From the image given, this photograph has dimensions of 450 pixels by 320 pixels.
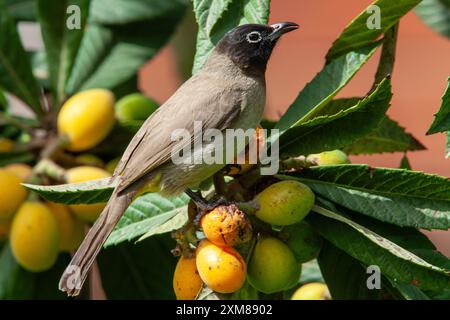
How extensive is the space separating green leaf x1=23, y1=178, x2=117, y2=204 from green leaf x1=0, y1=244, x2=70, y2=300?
1.98 ft

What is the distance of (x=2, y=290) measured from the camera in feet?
8.34

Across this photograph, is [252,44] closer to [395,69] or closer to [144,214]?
[144,214]

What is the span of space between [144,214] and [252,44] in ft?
2.40

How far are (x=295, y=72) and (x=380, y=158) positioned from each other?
3.42 ft

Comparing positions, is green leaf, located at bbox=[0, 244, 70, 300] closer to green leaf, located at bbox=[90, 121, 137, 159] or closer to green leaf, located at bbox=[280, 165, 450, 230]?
green leaf, located at bbox=[90, 121, 137, 159]

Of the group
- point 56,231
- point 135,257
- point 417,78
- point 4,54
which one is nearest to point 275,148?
point 56,231

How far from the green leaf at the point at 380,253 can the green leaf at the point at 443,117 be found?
0.27 metres

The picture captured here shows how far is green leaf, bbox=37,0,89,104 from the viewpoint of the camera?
8.60 ft

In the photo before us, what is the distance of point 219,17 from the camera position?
1.94 meters

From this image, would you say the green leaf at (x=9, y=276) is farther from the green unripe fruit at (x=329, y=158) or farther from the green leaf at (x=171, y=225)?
the green unripe fruit at (x=329, y=158)

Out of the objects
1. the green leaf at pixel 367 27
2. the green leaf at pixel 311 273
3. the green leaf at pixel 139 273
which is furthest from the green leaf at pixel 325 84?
the green leaf at pixel 139 273

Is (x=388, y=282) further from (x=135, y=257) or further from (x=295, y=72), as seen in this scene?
(x=295, y=72)

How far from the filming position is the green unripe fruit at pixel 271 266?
1857 millimetres

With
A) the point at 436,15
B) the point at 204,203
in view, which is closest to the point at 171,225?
the point at 204,203
